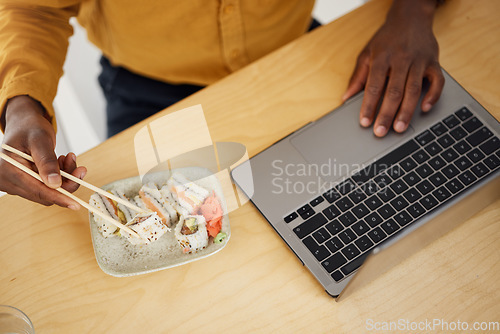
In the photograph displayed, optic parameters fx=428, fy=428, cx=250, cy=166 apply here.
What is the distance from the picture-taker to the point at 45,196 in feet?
2.15

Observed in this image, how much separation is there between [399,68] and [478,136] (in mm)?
182

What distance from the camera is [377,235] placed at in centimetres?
65

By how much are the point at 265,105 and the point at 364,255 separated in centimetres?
33

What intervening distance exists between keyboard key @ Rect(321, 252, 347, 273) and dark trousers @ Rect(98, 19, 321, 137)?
584mm

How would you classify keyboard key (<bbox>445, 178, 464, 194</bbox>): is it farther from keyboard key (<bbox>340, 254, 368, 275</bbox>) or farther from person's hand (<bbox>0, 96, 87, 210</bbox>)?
person's hand (<bbox>0, 96, 87, 210</bbox>)

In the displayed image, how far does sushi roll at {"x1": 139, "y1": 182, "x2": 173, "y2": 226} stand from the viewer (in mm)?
670

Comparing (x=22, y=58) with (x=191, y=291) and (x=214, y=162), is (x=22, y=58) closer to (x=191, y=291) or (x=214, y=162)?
(x=214, y=162)

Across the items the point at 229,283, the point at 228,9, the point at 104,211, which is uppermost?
the point at 228,9

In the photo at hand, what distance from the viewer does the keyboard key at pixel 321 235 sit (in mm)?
649

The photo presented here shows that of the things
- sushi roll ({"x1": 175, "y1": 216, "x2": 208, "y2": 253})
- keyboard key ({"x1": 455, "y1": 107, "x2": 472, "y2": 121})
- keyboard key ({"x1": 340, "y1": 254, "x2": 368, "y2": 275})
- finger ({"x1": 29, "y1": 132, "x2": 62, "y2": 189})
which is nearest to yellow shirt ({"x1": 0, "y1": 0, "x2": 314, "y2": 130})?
finger ({"x1": 29, "y1": 132, "x2": 62, "y2": 189})

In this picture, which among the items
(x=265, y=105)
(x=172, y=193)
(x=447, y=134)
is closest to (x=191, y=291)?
(x=172, y=193)

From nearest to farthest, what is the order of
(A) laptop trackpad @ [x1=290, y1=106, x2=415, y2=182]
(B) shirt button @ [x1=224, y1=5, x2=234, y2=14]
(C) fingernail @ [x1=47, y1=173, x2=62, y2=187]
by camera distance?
(C) fingernail @ [x1=47, y1=173, x2=62, y2=187], (A) laptop trackpad @ [x1=290, y1=106, x2=415, y2=182], (B) shirt button @ [x1=224, y1=5, x2=234, y2=14]

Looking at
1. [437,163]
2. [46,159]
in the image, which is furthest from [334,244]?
[46,159]

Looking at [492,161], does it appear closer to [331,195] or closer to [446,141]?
[446,141]
